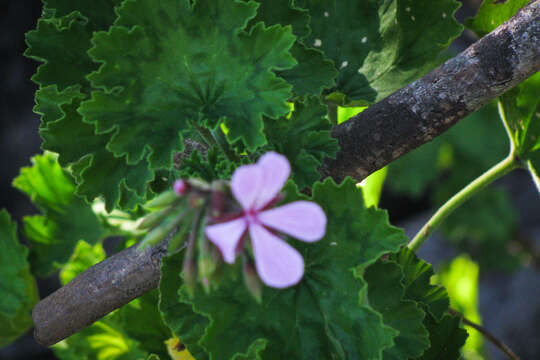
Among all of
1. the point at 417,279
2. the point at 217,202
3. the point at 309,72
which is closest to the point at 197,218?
the point at 217,202

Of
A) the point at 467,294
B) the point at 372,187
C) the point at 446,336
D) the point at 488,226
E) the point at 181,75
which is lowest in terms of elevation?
the point at 488,226

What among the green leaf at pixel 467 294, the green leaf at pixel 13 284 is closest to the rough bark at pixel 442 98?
the green leaf at pixel 13 284

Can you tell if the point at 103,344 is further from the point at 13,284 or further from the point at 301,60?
the point at 301,60

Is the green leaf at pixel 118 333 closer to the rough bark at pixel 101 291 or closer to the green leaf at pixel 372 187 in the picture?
the rough bark at pixel 101 291

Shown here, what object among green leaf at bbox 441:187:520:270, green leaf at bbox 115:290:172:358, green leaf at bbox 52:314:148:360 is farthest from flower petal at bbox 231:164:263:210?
green leaf at bbox 441:187:520:270

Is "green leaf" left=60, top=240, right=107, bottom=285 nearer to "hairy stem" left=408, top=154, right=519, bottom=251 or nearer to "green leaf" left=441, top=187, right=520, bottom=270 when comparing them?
"hairy stem" left=408, top=154, right=519, bottom=251
